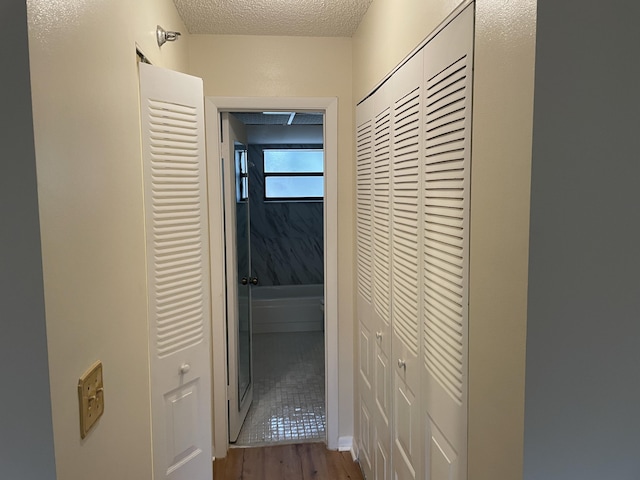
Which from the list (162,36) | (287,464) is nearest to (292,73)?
(162,36)

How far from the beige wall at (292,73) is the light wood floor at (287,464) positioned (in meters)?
1.12

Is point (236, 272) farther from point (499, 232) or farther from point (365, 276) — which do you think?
point (499, 232)

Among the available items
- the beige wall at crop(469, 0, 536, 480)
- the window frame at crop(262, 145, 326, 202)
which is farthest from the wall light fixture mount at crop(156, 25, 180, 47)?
the window frame at crop(262, 145, 326, 202)

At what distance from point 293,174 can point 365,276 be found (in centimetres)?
368

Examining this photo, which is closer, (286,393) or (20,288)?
(20,288)

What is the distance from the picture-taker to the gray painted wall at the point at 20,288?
914mm

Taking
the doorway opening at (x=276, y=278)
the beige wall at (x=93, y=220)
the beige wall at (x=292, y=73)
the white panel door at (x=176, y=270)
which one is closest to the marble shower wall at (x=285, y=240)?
the doorway opening at (x=276, y=278)

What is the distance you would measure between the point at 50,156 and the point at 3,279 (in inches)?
10.0

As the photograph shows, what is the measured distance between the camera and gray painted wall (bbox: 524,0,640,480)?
39.6 inches

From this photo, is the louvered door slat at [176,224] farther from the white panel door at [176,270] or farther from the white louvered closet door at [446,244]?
the white louvered closet door at [446,244]

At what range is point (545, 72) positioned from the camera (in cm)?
99

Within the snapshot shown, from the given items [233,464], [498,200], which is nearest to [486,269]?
[498,200]

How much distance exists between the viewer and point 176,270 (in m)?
2.00

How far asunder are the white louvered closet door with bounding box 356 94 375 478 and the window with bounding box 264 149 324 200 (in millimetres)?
3416
